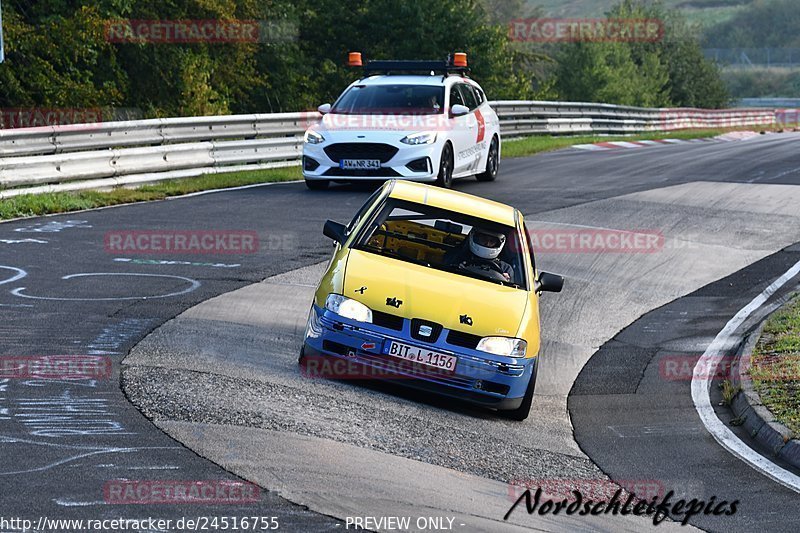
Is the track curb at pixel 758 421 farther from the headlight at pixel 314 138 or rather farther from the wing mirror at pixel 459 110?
the wing mirror at pixel 459 110

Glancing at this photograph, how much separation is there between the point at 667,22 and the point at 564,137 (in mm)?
47301

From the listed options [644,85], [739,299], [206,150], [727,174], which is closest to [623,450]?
[739,299]

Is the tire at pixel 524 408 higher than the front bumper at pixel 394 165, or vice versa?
the front bumper at pixel 394 165

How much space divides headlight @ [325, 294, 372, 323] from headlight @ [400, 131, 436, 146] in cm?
1051

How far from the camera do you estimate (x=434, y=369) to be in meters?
8.89

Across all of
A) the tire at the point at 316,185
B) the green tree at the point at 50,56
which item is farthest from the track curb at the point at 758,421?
the green tree at the point at 50,56
